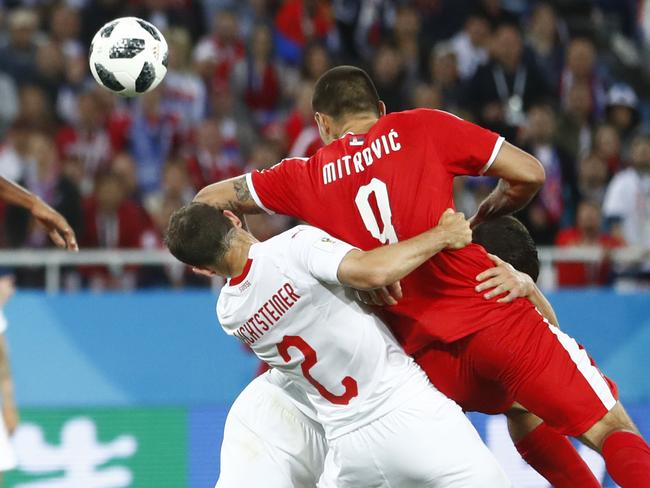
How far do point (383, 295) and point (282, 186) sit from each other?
2.72ft

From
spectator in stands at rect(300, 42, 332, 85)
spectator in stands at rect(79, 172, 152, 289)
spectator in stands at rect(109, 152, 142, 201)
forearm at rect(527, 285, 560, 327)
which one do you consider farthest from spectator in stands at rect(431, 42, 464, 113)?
forearm at rect(527, 285, 560, 327)

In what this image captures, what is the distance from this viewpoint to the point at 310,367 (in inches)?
215

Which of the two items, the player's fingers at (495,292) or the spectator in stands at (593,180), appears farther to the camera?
the spectator in stands at (593,180)

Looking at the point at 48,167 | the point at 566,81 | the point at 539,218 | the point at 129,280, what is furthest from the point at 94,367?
the point at 566,81

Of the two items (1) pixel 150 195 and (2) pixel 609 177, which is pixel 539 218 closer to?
(2) pixel 609 177

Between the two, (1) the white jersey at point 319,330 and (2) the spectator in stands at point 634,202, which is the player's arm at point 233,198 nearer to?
(1) the white jersey at point 319,330

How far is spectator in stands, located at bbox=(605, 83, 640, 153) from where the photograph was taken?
41.4 ft

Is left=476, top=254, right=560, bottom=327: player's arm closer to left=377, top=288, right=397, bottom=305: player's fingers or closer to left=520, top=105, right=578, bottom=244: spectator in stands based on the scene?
left=377, top=288, right=397, bottom=305: player's fingers

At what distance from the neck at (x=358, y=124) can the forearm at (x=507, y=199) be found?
633mm

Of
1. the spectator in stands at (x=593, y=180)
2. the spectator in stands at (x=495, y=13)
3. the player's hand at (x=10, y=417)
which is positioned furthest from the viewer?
the spectator in stands at (x=495, y=13)

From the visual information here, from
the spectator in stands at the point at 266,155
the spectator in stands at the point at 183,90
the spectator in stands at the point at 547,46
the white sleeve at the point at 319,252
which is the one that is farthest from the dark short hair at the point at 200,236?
the spectator in stands at the point at 547,46

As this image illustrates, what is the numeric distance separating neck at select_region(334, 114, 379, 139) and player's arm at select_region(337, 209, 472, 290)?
2.43ft

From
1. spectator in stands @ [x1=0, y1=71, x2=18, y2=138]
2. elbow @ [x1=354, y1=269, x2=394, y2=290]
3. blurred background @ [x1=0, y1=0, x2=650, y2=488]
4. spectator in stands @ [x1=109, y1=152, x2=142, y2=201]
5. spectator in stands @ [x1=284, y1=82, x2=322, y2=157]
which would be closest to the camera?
elbow @ [x1=354, y1=269, x2=394, y2=290]

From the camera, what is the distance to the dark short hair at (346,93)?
232 inches
